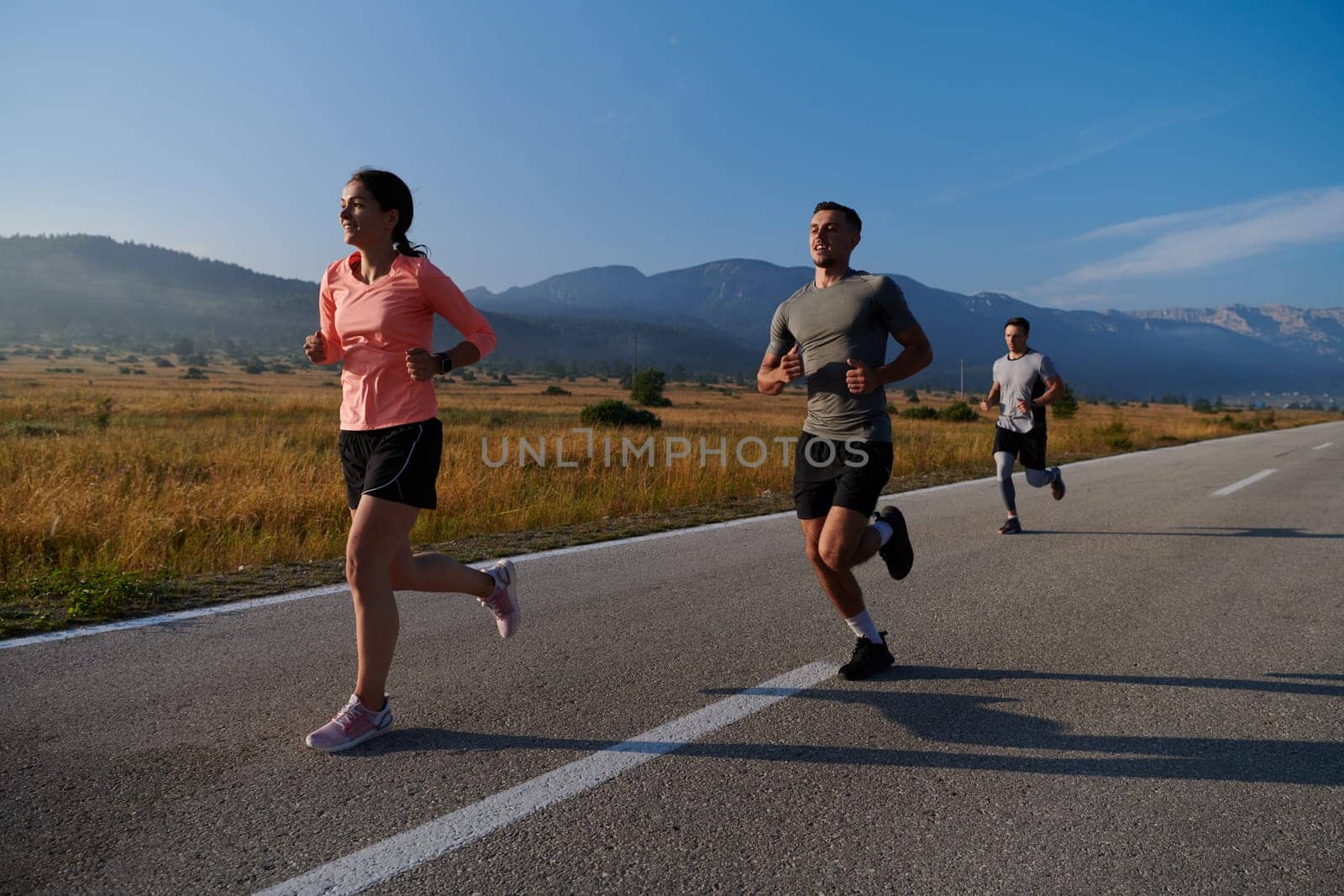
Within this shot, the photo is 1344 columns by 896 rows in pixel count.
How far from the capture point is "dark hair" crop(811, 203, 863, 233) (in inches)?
155

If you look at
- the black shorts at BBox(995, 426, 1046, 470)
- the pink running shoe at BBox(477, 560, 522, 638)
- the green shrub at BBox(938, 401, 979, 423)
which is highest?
the green shrub at BBox(938, 401, 979, 423)

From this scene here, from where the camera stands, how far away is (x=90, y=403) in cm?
2788

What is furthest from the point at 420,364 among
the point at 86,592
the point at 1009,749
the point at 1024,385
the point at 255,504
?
the point at 1024,385

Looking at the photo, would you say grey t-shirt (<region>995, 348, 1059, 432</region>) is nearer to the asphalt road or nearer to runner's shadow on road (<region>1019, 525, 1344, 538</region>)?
runner's shadow on road (<region>1019, 525, 1344, 538</region>)

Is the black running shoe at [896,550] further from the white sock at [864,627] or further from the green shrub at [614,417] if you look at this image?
the green shrub at [614,417]

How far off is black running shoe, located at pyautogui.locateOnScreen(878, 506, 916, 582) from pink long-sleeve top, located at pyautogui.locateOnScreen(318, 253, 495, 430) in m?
2.20

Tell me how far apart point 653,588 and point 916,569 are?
2.03 metres

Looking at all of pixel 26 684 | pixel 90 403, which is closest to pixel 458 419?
pixel 90 403

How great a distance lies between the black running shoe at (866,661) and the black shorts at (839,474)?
2.16ft

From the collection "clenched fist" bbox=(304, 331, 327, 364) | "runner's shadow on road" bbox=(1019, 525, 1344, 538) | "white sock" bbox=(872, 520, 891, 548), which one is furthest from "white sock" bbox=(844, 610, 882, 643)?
"runner's shadow on road" bbox=(1019, 525, 1344, 538)

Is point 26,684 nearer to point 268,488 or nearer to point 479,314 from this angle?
point 479,314

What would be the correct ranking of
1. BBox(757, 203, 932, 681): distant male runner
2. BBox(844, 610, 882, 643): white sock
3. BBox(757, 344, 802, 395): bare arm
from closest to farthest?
BBox(757, 203, 932, 681): distant male runner
BBox(757, 344, 802, 395): bare arm
BBox(844, 610, 882, 643): white sock

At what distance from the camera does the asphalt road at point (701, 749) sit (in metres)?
2.37

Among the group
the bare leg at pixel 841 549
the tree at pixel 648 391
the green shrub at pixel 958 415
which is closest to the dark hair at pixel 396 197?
the bare leg at pixel 841 549
